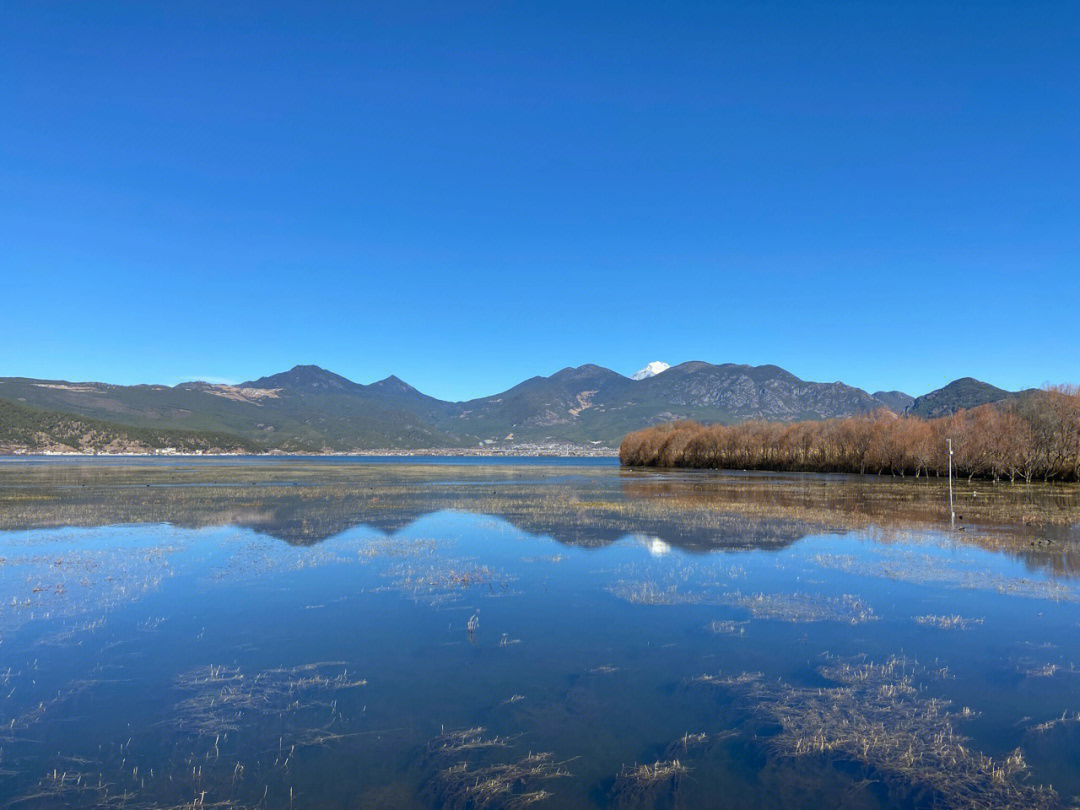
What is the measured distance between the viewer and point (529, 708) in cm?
1144

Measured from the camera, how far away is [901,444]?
108875mm

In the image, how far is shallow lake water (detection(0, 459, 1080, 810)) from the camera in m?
8.90

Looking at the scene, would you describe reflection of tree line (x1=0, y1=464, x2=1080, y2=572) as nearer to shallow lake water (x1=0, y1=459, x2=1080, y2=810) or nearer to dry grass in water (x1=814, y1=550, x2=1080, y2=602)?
shallow lake water (x1=0, y1=459, x2=1080, y2=810)

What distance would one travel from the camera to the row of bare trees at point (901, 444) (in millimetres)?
91188

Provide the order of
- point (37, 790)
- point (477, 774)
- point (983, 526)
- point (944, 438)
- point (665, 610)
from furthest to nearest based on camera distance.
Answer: point (944, 438) → point (983, 526) → point (665, 610) → point (477, 774) → point (37, 790)

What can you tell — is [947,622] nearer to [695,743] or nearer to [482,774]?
[695,743]

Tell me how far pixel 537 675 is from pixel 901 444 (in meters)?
114

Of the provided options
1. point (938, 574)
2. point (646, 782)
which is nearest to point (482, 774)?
point (646, 782)

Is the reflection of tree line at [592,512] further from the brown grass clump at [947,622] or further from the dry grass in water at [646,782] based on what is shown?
the dry grass in water at [646,782]

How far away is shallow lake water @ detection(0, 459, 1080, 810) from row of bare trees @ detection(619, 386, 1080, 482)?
77.7 m

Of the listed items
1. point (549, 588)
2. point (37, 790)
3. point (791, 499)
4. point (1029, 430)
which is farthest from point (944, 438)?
point (37, 790)

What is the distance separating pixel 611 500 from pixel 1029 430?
75.4m

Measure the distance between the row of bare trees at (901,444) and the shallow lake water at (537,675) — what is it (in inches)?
3058

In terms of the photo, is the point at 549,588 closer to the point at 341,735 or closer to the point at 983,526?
the point at 341,735
